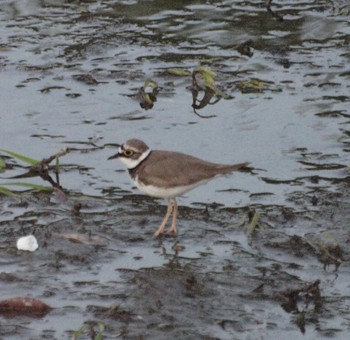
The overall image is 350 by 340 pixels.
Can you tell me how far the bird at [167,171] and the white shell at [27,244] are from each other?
0.95m

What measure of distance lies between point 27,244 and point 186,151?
2507 mm

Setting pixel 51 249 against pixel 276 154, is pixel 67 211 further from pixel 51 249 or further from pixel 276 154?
pixel 276 154

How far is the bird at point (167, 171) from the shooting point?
9453mm

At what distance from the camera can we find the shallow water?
8.40m

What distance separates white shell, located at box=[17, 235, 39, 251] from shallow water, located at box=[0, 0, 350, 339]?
9 centimetres

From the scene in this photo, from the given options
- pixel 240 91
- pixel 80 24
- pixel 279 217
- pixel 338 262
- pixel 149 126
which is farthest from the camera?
pixel 80 24

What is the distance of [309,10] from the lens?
595 inches

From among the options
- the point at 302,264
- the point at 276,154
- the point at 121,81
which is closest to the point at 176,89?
the point at 121,81

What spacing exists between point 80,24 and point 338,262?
647 centimetres

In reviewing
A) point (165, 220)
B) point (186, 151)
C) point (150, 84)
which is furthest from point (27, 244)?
point (150, 84)

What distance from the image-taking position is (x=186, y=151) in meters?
11.3

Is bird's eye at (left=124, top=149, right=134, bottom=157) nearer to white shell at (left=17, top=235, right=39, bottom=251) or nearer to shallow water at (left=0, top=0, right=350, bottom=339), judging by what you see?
shallow water at (left=0, top=0, right=350, bottom=339)

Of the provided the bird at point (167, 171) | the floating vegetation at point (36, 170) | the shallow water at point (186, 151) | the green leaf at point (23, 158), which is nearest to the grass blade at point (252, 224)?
the shallow water at point (186, 151)

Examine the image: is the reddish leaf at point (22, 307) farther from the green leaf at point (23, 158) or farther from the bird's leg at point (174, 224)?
the green leaf at point (23, 158)
